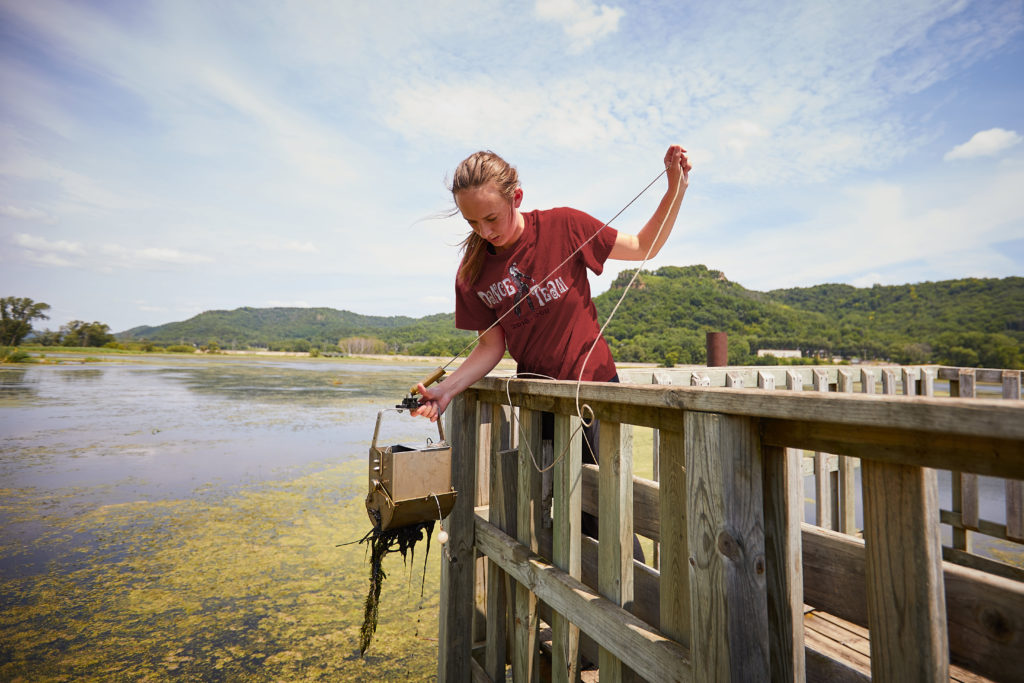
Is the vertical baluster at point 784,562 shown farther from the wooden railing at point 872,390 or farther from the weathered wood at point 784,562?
the wooden railing at point 872,390

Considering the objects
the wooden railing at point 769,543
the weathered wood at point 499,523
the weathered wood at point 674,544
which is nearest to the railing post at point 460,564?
Result: the weathered wood at point 499,523

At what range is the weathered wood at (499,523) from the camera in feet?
6.10

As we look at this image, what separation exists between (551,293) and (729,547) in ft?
3.58

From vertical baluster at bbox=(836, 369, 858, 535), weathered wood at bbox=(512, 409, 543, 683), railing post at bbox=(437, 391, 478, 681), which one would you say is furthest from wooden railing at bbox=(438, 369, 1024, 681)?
vertical baluster at bbox=(836, 369, 858, 535)

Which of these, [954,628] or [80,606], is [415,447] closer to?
[954,628]

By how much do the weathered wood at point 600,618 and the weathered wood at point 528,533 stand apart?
0.20ft

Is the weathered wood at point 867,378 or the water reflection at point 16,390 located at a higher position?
the weathered wood at point 867,378

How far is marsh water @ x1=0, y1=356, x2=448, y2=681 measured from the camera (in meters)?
2.62

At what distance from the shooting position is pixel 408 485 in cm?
157

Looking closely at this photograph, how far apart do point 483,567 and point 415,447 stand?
2.87 ft

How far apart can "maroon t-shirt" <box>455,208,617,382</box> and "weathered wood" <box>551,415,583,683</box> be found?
1.00 feet

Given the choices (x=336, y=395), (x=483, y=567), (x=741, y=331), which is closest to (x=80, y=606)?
(x=483, y=567)

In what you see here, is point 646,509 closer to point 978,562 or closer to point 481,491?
point 481,491

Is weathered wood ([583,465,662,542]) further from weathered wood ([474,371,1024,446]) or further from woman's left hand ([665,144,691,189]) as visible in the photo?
woman's left hand ([665,144,691,189])
